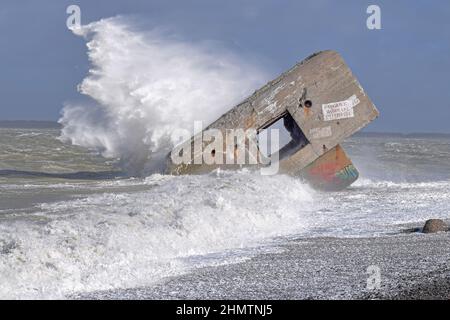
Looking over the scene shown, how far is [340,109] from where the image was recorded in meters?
13.7

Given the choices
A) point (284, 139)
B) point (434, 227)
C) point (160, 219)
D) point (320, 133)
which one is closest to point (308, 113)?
point (320, 133)

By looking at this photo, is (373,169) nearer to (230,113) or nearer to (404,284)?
(230,113)

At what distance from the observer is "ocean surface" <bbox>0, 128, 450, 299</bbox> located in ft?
20.6

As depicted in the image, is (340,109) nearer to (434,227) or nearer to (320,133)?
(320,133)

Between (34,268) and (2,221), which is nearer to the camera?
(34,268)

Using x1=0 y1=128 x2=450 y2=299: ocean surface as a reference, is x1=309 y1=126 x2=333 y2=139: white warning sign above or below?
above

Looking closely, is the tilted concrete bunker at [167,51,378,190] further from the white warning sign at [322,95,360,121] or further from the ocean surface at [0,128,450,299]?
the ocean surface at [0,128,450,299]

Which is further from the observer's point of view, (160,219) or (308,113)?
(308,113)

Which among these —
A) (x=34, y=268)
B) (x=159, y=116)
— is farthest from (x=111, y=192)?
(x=34, y=268)

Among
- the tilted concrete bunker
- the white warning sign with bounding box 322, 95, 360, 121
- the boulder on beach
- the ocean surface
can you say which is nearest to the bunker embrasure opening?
the tilted concrete bunker

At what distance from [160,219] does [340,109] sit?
5939 mm

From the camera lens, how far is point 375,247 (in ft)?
25.0

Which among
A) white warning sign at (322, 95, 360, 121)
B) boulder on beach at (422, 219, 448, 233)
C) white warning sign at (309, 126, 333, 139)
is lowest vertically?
boulder on beach at (422, 219, 448, 233)

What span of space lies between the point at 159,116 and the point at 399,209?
24.1ft
